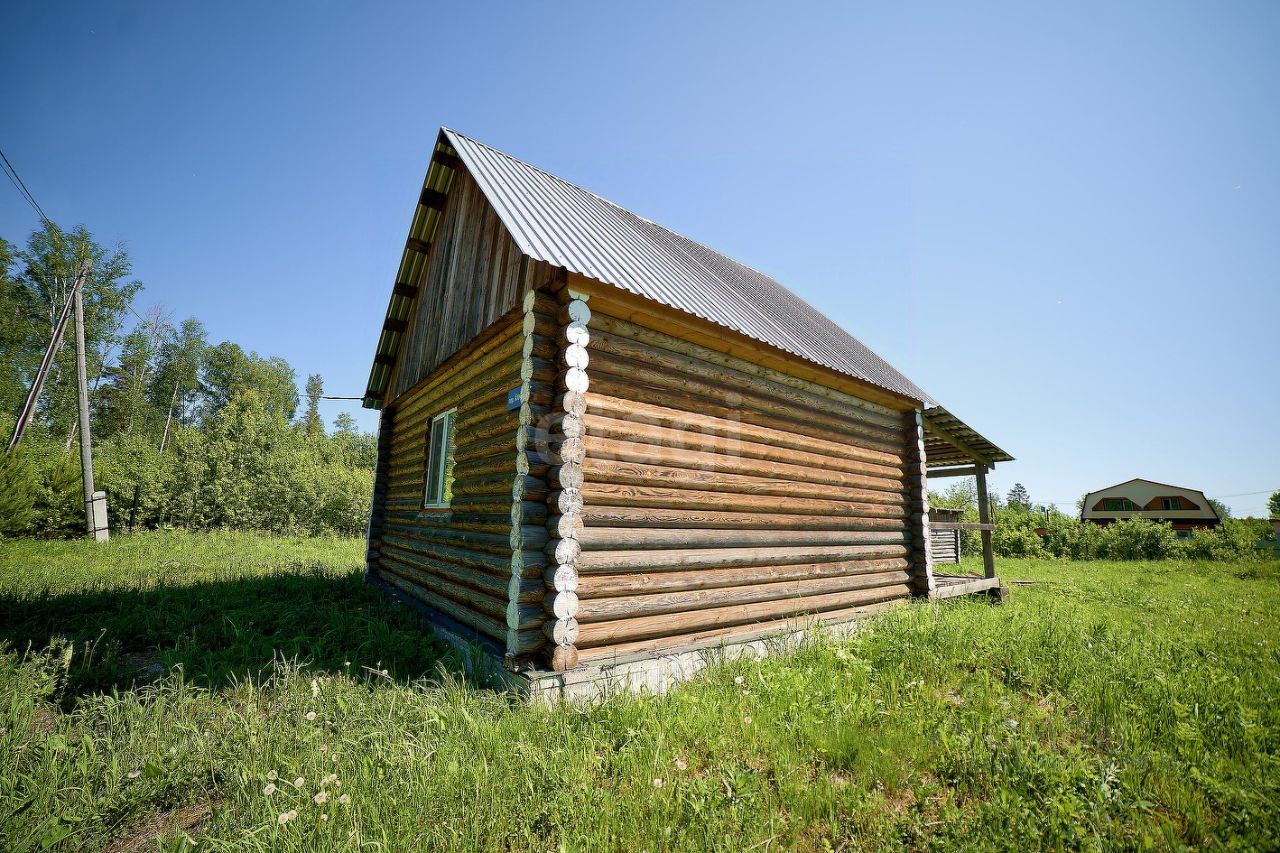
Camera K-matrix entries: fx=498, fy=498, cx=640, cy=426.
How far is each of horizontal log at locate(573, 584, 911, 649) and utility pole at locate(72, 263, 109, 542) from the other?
1881cm

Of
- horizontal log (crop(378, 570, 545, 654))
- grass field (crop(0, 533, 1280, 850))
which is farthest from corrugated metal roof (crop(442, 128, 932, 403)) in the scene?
grass field (crop(0, 533, 1280, 850))

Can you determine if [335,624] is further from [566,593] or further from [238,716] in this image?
[566,593]

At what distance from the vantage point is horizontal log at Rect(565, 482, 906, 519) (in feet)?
16.9

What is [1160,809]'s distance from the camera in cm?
327

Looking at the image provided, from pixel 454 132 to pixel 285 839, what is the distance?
843 cm

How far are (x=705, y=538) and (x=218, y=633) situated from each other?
20.7 ft


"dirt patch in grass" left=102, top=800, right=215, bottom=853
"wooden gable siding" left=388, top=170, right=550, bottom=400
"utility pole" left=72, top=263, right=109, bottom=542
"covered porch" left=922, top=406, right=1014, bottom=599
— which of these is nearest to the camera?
"dirt patch in grass" left=102, top=800, right=215, bottom=853

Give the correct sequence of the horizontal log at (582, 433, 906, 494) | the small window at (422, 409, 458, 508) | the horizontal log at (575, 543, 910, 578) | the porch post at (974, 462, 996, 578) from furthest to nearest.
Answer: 1. the porch post at (974, 462, 996, 578)
2. the small window at (422, 409, 458, 508)
3. the horizontal log at (582, 433, 906, 494)
4. the horizontal log at (575, 543, 910, 578)

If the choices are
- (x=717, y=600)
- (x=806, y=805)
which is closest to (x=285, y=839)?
(x=806, y=805)

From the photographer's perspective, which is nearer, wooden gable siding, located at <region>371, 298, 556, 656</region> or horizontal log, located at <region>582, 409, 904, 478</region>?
wooden gable siding, located at <region>371, 298, 556, 656</region>

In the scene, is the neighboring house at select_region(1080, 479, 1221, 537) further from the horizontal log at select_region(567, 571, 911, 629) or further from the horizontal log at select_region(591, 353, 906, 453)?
the horizontal log at select_region(591, 353, 906, 453)

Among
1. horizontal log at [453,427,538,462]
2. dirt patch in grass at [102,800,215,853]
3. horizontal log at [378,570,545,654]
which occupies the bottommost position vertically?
dirt patch in grass at [102,800,215,853]

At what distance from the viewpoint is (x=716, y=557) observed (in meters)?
6.05

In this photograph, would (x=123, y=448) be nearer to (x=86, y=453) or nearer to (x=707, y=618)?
(x=86, y=453)
